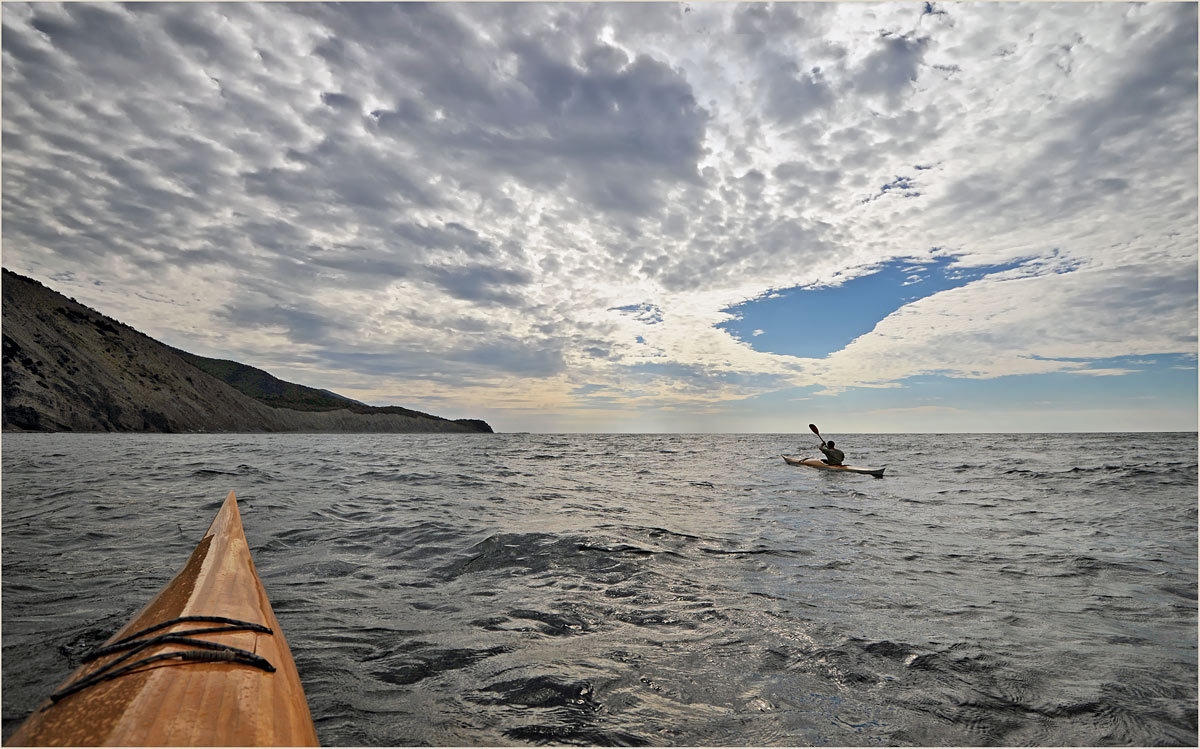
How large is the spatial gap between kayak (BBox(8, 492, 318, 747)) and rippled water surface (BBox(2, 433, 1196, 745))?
0.62m

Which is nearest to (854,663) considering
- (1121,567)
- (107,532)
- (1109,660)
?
(1109,660)

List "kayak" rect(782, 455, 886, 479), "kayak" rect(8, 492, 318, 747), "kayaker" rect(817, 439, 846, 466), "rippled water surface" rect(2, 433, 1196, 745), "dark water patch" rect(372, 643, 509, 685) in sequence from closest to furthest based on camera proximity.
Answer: "kayak" rect(8, 492, 318, 747), "rippled water surface" rect(2, 433, 1196, 745), "dark water patch" rect(372, 643, 509, 685), "kayak" rect(782, 455, 886, 479), "kayaker" rect(817, 439, 846, 466)

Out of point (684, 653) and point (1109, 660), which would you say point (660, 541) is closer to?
point (684, 653)

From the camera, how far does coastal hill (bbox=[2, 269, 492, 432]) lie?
204 feet

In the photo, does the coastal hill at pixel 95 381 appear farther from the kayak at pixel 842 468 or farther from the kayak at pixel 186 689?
the kayak at pixel 186 689

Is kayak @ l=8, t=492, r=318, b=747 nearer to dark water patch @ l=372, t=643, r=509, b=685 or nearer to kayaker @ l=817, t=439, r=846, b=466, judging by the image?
dark water patch @ l=372, t=643, r=509, b=685

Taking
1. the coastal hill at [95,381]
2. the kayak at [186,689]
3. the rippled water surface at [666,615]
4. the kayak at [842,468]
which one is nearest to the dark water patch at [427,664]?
the rippled water surface at [666,615]

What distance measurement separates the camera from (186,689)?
278cm

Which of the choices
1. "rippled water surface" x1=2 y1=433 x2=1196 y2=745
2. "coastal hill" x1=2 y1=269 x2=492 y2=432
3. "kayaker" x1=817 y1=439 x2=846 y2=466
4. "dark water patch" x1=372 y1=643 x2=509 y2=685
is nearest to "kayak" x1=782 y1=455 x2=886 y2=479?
"kayaker" x1=817 y1=439 x2=846 y2=466

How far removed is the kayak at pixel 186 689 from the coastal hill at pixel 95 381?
264 ft

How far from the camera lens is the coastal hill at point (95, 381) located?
6222 centimetres

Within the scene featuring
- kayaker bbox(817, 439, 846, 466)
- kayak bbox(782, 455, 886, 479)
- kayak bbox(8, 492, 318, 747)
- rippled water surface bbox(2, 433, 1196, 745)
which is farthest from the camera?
kayaker bbox(817, 439, 846, 466)

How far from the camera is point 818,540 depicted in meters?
9.88

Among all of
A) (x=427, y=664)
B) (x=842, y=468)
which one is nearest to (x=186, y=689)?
(x=427, y=664)
